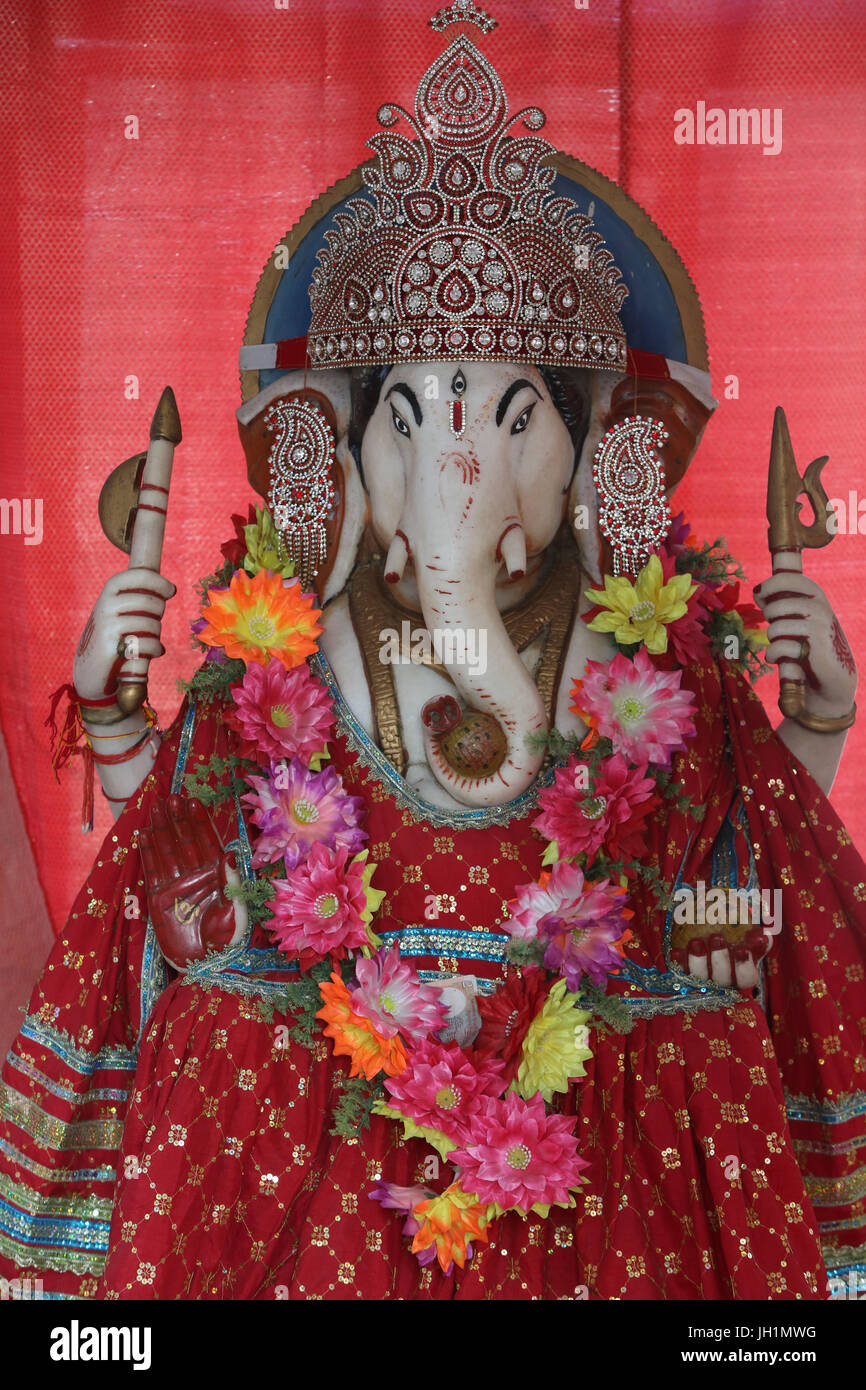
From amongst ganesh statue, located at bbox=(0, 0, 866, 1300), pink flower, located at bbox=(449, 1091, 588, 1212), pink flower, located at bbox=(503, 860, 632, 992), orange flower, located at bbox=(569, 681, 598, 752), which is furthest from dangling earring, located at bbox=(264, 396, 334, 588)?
pink flower, located at bbox=(449, 1091, 588, 1212)

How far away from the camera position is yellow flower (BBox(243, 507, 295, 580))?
2590mm

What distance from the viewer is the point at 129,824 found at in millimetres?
2561

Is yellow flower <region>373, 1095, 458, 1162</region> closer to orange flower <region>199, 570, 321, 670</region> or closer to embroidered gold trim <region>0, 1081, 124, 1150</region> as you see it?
embroidered gold trim <region>0, 1081, 124, 1150</region>

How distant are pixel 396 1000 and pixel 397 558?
0.67 m

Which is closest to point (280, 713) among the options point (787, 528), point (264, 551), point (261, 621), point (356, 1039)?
point (261, 621)

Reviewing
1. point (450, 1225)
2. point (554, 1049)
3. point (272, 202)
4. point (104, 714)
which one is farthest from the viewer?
point (272, 202)

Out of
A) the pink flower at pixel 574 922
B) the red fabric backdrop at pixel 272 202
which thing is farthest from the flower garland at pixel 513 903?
the red fabric backdrop at pixel 272 202

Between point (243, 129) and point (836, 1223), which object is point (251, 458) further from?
point (836, 1223)

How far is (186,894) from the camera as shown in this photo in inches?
96.3

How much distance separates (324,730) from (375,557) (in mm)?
322

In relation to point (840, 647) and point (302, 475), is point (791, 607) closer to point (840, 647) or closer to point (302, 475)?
point (840, 647)

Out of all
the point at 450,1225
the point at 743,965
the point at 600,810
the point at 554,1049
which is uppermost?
the point at 600,810

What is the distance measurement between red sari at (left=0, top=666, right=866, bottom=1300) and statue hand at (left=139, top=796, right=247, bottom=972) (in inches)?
2.2

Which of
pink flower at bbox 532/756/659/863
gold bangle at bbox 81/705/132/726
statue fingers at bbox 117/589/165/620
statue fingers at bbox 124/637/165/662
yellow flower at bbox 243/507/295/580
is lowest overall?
pink flower at bbox 532/756/659/863
